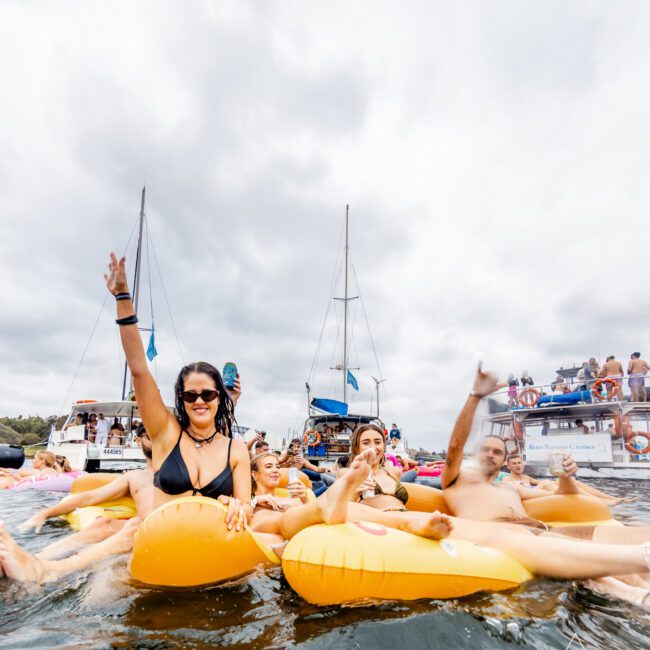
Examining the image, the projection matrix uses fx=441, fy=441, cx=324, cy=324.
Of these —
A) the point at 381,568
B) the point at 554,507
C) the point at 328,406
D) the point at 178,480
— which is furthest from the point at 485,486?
the point at 328,406

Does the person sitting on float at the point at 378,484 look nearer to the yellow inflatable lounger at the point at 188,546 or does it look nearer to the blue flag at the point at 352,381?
the yellow inflatable lounger at the point at 188,546

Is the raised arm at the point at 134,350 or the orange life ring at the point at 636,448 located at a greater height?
the raised arm at the point at 134,350

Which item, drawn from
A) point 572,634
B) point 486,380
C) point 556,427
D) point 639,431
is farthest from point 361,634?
point 556,427

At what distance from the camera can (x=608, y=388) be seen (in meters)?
12.7

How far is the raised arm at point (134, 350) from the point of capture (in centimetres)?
263

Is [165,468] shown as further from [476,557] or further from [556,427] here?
[556,427]

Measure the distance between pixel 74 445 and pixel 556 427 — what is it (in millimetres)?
16414

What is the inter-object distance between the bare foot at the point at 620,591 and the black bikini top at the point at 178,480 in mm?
2521

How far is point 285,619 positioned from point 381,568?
59 cm

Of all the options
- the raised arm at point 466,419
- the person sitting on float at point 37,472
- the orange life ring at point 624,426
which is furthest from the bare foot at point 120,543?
the orange life ring at point 624,426

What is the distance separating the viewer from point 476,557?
2.76 m

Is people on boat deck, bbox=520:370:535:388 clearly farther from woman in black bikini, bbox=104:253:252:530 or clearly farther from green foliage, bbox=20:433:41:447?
green foliage, bbox=20:433:41:447

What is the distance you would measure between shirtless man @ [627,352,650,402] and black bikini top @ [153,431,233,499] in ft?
43.1

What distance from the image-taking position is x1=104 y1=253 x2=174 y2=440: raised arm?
2629mm
